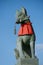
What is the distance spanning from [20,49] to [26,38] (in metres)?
0.40

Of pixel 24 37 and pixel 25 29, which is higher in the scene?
pixel 25 29

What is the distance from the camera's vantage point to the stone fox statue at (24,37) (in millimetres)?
11320

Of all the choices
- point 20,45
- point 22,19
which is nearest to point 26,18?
point 22,19

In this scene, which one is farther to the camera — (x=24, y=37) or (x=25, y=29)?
(x=25, y=29)

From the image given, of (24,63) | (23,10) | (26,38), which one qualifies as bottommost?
(24,63)

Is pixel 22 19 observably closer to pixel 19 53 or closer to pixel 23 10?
pixel 23 10

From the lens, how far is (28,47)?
456 inches

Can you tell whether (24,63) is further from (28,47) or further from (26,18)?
(26,18)

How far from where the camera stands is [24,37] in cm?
1136

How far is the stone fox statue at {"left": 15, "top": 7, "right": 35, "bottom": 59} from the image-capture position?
11320 millimetres

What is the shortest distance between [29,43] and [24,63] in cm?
67

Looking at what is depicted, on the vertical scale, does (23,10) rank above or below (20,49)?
above

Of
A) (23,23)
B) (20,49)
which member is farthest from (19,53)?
(23,23)

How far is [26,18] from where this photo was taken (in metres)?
11.4
